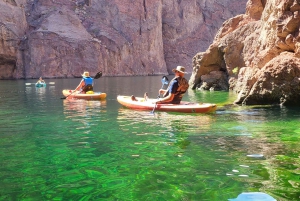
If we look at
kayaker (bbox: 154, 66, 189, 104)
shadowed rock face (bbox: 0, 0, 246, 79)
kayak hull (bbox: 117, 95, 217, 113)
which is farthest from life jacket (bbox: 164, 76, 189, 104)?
shadowed rock face (bbox: 0, 0, 246, 79)

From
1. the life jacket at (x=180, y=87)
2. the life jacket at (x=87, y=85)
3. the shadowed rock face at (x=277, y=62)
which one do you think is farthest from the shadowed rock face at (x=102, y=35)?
the life jacket at (x=180, y=87)

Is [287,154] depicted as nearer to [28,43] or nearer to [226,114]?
[226,114]

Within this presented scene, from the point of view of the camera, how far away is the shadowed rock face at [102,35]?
184ft

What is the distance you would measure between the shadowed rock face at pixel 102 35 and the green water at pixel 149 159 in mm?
48774

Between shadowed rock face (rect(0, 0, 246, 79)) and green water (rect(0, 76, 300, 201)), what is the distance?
4877cm

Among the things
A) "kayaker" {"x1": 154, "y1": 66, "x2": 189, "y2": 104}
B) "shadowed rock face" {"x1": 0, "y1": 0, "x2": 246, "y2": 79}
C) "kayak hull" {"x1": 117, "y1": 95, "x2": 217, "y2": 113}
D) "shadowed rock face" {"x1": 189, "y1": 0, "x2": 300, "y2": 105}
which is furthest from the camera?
"shadowed rock face" {"x1": 0, "y1": 0, "x2": 246, "y2": 79}

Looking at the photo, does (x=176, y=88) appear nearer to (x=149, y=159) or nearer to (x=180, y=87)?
(x=180, y=87)

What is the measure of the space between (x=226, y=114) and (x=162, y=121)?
262cm

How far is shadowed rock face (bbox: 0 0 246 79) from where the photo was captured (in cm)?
5603

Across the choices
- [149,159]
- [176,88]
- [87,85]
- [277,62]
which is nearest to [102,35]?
[87,85]

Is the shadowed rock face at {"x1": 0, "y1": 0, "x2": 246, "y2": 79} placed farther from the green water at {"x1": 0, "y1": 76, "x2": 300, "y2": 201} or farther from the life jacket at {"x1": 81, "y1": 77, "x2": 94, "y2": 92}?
the green water at {"x1": 0, "y1": 76, "x2": 300, "y2": 201}

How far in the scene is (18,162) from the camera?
575 cm

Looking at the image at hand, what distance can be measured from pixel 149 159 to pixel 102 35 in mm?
60023

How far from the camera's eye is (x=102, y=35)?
63906mm
